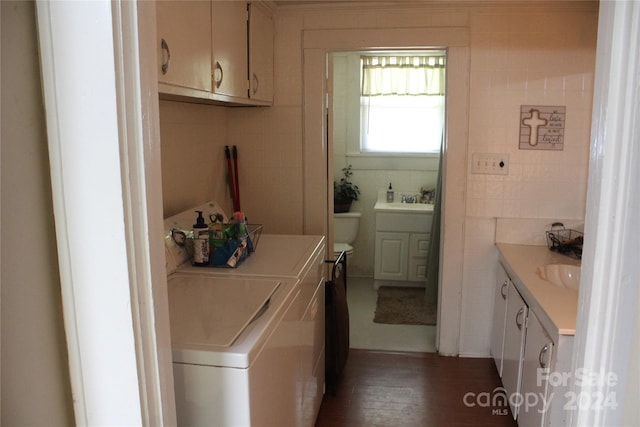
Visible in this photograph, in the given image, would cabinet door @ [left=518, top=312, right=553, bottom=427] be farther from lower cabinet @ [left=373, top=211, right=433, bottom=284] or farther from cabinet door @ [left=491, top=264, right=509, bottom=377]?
lower cabinet @ [left=373, top=211, right=433, bottom=284]

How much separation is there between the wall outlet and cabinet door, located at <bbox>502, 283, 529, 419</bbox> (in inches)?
26.7

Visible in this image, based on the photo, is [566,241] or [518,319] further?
[566,241]

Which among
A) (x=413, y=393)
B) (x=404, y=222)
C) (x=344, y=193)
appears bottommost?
(x=413, y=393)

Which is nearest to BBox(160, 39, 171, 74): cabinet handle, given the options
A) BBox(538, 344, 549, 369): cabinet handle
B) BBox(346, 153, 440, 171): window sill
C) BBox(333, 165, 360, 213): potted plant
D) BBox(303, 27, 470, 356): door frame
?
BBox(303, 27, 470, 356): door frame

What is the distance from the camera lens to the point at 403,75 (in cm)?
437

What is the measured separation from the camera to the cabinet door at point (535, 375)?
6.39 feet

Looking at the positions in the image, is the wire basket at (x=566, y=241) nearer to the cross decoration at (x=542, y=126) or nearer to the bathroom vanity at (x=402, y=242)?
the cross decoration at (x=542, y=126)

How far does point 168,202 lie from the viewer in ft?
7.60

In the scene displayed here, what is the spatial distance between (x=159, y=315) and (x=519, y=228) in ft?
8.36

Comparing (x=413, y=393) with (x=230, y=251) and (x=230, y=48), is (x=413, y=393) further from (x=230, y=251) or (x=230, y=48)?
(x=230, y=48)

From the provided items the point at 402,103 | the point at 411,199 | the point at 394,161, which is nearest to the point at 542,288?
the point at 411,199

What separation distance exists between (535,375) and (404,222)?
227cm

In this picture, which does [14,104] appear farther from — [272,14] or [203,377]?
[272,14]

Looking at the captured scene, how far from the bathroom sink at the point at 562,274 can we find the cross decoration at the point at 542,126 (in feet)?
2.32
